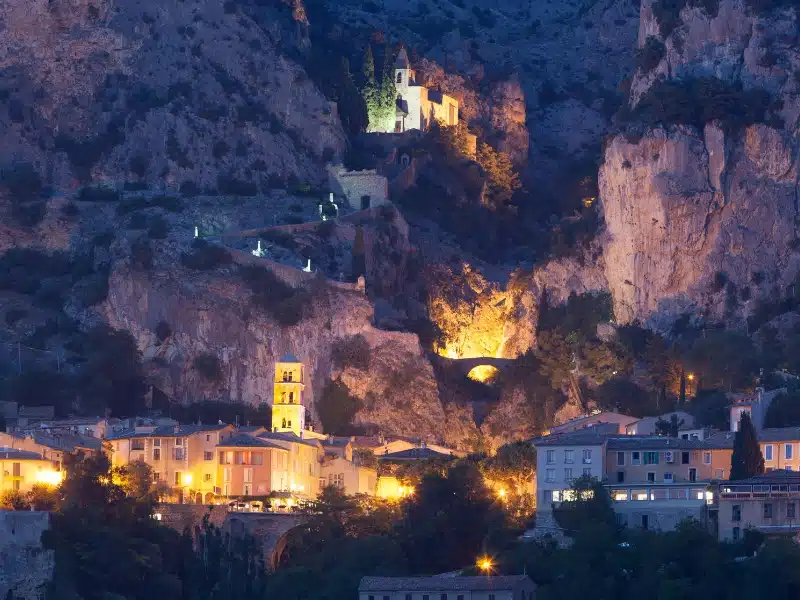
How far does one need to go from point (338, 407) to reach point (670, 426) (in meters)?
18.7

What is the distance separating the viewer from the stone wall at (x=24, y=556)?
4158 inches

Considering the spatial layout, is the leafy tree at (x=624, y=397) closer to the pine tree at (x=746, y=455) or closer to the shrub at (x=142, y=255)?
the pine tree at (x=746, y=455)

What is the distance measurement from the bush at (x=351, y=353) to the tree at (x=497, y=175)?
17669 millimetres

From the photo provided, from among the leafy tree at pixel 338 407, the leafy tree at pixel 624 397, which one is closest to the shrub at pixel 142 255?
the leafy tree at pixel 338 407

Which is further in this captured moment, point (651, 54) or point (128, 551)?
point (651, 54)

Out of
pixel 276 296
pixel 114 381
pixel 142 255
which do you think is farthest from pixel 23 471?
pixel 142 255

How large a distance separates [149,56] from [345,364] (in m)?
Result: 23.2

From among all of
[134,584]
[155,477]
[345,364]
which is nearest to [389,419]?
[345,364]

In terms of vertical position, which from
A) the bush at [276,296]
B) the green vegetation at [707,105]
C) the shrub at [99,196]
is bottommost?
the bush at [276,296]

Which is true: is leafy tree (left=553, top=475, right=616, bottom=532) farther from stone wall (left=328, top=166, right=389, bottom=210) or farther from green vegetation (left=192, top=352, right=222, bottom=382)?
stone wall (left=328, top=166, right=389, bottom=210)

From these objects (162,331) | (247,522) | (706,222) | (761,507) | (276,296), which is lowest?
(761,507)

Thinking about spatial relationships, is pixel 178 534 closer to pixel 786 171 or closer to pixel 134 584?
pixel 134 584

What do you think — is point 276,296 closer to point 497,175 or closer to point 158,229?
point 158,229

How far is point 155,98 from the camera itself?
461 ft
